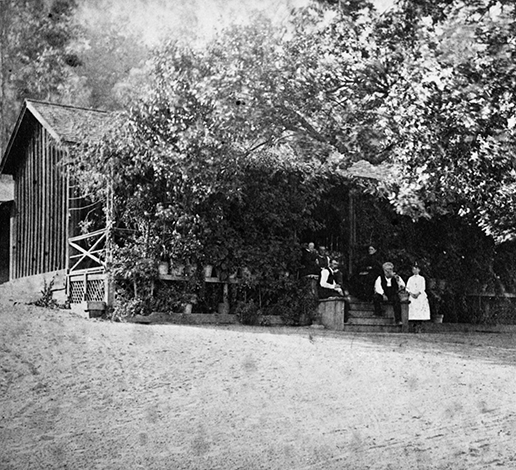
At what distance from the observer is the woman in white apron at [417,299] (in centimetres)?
1117

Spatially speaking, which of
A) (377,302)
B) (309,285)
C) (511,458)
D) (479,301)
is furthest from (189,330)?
(479,301)

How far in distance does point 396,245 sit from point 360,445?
8.77m

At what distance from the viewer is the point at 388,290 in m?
11.3

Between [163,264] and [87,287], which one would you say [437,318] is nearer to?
[163,264]

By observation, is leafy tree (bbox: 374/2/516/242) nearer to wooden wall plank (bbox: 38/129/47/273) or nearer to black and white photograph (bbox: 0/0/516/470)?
black and white photograph (bbox: 0/0/516/470)

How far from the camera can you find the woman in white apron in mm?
11172

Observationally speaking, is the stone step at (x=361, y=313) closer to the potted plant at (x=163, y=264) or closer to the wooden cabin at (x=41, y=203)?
the potted plant at (x=163, y=264)

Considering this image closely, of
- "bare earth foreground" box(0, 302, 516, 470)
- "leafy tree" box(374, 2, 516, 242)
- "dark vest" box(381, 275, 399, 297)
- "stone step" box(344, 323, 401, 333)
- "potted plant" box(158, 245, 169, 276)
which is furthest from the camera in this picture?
"dark vest" box(381, 275, 399, 297)

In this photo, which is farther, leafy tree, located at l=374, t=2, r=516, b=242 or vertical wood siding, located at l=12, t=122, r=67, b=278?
vertical wood siding, located at l=12, t=122, r=67, b=278

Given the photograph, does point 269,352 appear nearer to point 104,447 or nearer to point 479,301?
point 104,447

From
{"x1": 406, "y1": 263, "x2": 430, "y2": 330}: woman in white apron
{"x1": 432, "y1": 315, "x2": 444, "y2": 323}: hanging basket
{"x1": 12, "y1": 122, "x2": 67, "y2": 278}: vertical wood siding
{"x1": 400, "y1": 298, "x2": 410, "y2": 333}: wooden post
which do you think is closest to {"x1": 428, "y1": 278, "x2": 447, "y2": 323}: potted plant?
{"x1": 432, "y1": 315, "x2": 444, "y2": 323}: hanging basket

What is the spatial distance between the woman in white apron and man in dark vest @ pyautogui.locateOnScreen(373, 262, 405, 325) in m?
0.19

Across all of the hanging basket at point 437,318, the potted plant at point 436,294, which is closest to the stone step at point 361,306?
the potted plant at point 436,294

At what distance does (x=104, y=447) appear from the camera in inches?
148
